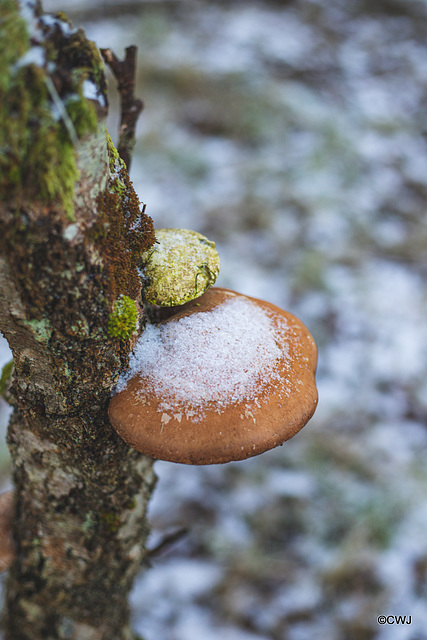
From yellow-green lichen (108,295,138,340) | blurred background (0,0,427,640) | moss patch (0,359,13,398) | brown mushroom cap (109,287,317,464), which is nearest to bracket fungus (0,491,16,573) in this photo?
moss patch (0,359,13,398)

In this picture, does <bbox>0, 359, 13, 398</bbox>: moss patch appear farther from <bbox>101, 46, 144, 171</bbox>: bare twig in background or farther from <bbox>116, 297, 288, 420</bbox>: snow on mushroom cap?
<bbox>101, 46, 144, 171</bbox>: bare twig in background

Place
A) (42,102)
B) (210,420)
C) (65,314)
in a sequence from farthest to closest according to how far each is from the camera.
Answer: (210,420)
(65,314)
(42,102)

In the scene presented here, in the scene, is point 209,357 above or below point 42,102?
below

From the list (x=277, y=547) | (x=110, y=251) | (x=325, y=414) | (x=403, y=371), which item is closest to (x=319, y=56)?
(x=403, y=371)

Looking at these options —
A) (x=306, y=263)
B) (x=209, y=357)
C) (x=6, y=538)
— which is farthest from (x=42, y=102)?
(x=306, y=263)

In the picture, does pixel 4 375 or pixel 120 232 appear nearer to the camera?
pixel 120 232

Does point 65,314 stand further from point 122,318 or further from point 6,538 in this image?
point 6,538

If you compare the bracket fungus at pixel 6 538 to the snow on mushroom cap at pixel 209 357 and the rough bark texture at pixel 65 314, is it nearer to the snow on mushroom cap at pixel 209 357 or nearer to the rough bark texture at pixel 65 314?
the rough bark texture at pixel 65 314

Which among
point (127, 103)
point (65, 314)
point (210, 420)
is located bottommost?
point (210, 420)

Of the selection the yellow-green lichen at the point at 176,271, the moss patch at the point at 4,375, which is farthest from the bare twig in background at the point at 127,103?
the moss patch at the point at 4,375
